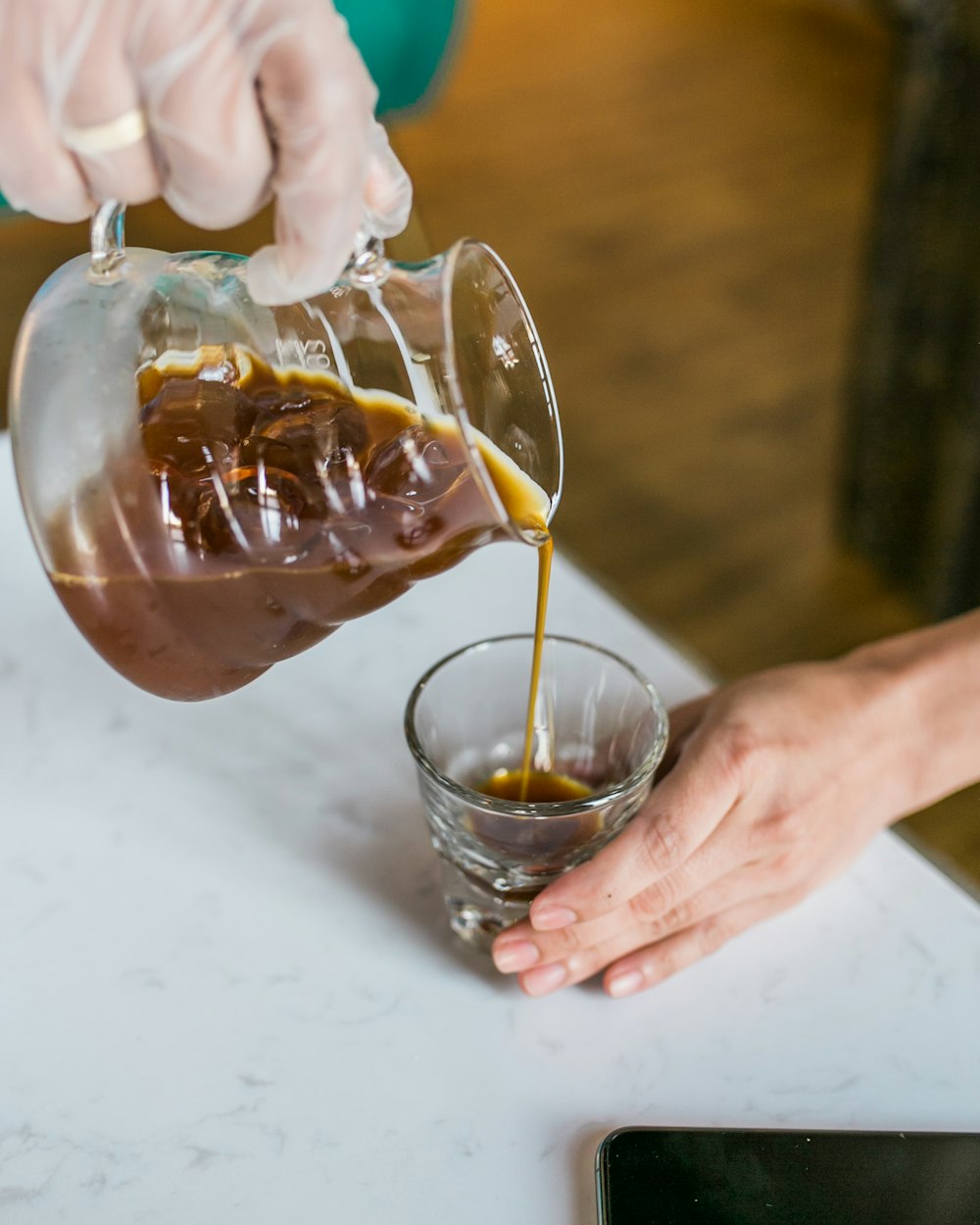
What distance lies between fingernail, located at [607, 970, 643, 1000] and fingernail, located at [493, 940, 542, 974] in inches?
1.9

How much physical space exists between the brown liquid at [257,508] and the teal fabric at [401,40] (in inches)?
63.9

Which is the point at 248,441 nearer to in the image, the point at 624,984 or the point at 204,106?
the point at 204,106

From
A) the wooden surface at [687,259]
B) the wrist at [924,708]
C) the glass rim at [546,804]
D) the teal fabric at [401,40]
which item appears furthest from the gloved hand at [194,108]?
the teal fabric at [401,40]

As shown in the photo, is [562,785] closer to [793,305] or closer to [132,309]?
[132,309]

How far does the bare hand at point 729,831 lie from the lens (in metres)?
0.73

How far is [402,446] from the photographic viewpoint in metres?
0.61

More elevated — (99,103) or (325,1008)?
(99,103)

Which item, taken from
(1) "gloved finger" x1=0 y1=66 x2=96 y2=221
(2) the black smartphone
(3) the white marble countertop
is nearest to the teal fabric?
(3) the white marble countertop

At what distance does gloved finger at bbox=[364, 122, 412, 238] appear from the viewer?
64cm

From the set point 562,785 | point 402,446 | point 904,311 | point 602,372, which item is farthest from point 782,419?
point 402,446

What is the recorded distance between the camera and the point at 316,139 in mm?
569

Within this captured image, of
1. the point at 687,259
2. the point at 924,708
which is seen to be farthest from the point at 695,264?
the point at 924,708

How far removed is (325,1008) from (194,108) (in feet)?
1.47

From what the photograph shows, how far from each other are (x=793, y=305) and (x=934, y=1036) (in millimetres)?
2449
